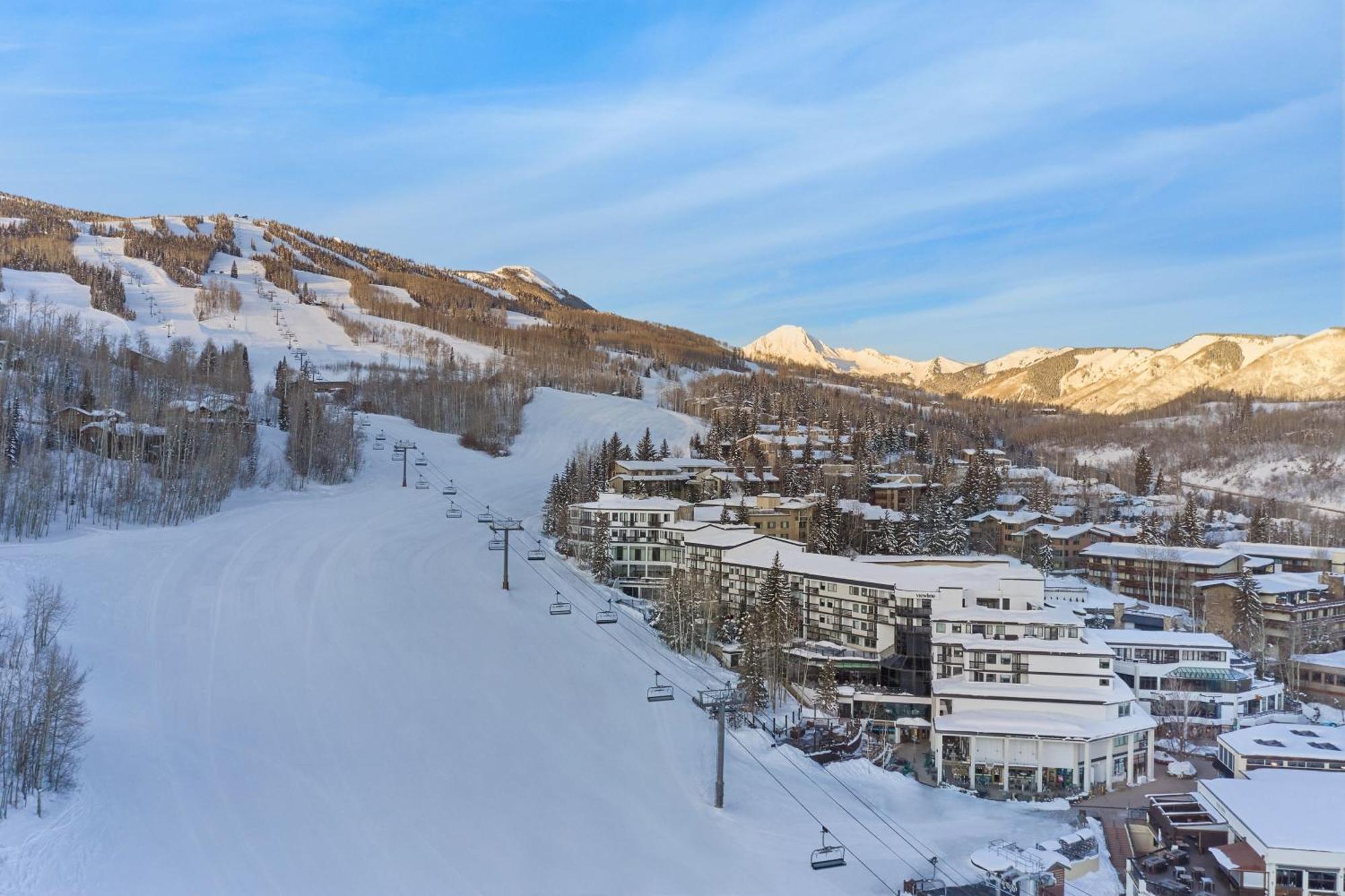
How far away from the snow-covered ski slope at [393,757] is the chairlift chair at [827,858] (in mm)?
390

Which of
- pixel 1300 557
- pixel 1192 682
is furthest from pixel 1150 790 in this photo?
pixel 1300 557

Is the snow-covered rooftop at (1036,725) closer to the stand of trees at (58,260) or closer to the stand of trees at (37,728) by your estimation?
the stand of trees at (37,728)

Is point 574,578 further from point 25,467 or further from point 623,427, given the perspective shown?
point 623,427

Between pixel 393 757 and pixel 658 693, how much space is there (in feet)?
23.8

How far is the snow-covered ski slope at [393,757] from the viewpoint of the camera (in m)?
15.1

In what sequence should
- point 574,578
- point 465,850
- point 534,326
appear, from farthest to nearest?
point 534,326, point 574,578, point 465,850

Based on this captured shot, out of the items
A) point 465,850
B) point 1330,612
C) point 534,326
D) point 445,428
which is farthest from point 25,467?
point 534,326

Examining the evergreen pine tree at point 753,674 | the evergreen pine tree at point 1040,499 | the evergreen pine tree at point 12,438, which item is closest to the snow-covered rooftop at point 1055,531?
the evergreen pine tree at point 1040,499

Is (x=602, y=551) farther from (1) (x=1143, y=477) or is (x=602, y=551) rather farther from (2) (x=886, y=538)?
(1) (x=1143, y=477)

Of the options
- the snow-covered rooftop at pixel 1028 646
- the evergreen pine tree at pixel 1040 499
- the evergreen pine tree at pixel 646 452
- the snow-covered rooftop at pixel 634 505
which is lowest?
the snow-covered rooftop at pixel 1028 646

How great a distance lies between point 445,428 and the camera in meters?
70.7

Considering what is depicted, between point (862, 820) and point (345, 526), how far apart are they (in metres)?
28.4

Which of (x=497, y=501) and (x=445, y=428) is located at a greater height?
(x=445, y=428)

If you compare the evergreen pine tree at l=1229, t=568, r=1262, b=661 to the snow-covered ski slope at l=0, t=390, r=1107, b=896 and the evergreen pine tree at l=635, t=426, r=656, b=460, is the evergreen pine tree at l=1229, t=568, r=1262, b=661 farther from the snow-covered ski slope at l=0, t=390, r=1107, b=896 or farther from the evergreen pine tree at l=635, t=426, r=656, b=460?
the evergreen pine tree at l=635, t=426, r=656, b=460
